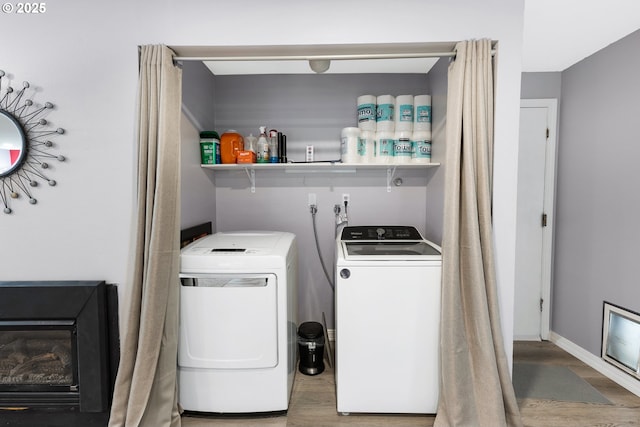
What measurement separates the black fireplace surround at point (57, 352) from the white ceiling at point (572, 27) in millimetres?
2961

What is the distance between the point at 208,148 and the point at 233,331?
133 cm

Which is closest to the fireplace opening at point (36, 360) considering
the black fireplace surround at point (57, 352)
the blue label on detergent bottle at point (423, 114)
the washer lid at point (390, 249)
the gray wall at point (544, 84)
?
the black fireplace surround at point (57, 352)

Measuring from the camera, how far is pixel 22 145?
65.5 inches

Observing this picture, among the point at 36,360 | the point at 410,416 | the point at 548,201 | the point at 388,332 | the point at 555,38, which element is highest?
the point at 555,38

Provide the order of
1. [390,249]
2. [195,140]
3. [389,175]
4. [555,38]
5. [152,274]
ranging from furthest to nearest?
[389,175], [195,140], [555,38], [390,249], [152,274]

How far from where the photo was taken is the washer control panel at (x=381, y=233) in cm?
232

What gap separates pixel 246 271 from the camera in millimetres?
1750

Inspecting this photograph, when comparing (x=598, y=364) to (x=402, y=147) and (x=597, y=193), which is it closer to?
(x=597, y=193)

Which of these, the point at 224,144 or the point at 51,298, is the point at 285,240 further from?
the point at 51,298

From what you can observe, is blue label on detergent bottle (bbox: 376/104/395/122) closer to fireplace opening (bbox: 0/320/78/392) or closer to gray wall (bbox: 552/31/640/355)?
gray wall (bbox: 552/31/640/355)

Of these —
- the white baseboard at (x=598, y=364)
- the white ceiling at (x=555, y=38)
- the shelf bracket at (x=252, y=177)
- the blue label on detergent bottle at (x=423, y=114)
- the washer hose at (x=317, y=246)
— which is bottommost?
the white baseboard at (x=598, y=364)

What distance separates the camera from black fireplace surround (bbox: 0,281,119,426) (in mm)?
1671

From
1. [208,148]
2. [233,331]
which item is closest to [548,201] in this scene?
[233,331]

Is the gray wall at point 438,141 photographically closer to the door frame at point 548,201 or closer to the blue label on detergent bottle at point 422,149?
the blue label on detergent bottle at point 422,149
